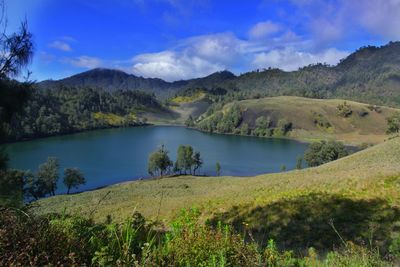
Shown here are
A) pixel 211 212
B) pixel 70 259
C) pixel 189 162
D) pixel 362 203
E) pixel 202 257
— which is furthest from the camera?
pixel 189 162

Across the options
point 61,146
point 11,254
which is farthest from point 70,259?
point 61,146

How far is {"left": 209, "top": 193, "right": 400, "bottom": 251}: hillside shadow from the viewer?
12531 millimetres

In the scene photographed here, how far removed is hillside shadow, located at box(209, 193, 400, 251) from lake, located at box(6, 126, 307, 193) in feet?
280

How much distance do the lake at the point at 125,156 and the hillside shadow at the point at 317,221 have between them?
8538 cm

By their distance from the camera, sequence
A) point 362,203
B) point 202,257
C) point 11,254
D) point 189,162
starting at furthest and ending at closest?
point 189,162 < point 362,203 < point 202,257 < point 11,254

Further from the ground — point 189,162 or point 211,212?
point 211,212

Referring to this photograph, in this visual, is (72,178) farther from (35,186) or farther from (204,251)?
(204,251)

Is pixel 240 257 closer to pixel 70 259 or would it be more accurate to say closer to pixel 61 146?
pixel 70 259

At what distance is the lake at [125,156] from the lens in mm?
113562

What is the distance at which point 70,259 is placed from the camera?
3959mm

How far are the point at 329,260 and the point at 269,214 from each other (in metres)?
12.3

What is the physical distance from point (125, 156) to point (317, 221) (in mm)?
129798

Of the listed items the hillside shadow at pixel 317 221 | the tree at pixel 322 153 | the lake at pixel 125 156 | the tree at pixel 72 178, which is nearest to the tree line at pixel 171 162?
the lake at pixel 125 156

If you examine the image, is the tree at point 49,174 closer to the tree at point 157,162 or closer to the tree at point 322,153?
the tree at point 157,162
